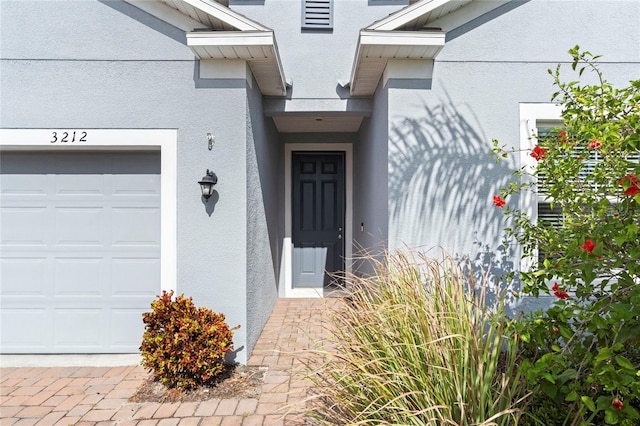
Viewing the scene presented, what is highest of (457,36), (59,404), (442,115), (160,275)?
(457,36)

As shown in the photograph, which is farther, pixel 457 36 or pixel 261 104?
pixel 261 104

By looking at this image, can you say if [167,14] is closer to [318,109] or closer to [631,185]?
[318,109]

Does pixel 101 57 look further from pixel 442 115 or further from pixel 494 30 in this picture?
pixel 494 30

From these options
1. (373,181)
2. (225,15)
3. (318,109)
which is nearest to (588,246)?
(373,181)

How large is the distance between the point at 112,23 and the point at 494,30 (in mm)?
4398

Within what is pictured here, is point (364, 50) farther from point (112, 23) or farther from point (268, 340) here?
point (268, 340)

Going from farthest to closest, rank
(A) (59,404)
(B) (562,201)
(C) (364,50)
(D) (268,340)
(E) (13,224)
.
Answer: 1. (D) (268,340)
2. (E) (13,224)
3. (C) (364,50)
4. (A) (59,404)
5. (B) (562,201)

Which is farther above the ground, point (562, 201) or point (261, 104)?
point (261, 104)

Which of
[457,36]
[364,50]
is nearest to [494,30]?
[457,36]

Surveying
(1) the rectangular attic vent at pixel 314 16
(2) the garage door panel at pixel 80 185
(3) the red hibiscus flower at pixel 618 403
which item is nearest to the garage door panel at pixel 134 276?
(2) the garage door panel at pixel 80 185

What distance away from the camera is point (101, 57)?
161 inches

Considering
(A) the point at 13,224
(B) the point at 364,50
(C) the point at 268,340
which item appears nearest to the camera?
(B) the point at 364,50

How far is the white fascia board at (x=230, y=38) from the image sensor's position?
379cm

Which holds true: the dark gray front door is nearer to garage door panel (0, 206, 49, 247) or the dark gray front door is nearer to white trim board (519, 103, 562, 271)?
white trim board (519, 103, 562, 271)
